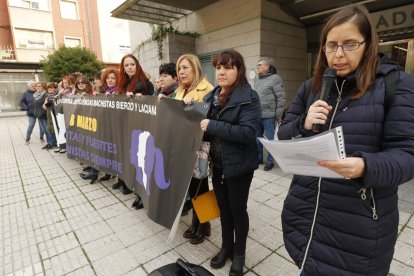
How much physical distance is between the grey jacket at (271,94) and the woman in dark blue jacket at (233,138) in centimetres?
261

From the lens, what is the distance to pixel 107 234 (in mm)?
2887

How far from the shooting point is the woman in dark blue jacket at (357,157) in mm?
963

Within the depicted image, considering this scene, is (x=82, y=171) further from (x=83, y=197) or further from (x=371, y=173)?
(x=371, y=173)

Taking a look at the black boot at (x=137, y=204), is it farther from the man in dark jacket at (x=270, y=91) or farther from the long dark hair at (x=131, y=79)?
the man in dark jacket at (x=270, y=91)

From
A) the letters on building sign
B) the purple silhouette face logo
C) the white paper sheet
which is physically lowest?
the purple silhouette face logo

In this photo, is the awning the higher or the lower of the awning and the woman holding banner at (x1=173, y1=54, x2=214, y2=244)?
the higher

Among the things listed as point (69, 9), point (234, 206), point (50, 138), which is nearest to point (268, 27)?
point (234, 206)

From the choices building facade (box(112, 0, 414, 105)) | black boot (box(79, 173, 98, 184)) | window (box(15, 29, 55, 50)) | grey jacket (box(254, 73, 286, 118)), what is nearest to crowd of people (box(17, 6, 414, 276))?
grey jacket (box(254, 73, 286, 118))

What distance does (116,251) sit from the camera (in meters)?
2.58

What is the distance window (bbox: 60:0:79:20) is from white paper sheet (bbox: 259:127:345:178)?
1045 inches

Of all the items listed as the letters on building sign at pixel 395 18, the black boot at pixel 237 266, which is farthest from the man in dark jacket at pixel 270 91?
the letters on building sign at pixel 395 18

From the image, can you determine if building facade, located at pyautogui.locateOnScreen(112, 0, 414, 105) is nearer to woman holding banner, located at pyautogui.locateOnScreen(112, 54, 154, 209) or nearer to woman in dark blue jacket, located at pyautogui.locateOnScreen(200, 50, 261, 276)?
woman holding banner, located at pyautogui.locateOnScreen(112, 54, 154, 209)

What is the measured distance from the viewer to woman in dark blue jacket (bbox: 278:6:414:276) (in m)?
0.96

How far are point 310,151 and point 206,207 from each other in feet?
5.35
